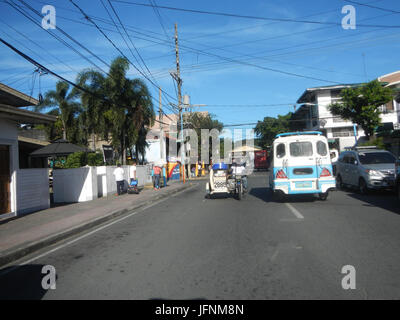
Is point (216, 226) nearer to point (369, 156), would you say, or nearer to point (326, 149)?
point (326, 149)

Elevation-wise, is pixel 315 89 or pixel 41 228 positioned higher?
pixel 315 89

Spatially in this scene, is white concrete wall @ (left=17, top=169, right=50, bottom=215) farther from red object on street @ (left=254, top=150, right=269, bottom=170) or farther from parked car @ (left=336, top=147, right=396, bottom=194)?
red object on street @ (left=254, top=150, right=269, bottom=170)

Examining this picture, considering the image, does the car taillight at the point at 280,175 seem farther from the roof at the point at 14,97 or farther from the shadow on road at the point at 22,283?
the roof at the point at 14,97

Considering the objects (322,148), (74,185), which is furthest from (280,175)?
(74,185)

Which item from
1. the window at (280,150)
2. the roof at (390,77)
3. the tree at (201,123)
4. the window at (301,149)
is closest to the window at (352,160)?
the window at (301,149)

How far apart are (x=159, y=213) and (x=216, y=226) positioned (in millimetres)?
3530

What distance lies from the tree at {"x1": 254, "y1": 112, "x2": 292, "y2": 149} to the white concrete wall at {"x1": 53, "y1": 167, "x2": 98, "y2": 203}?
146 feet

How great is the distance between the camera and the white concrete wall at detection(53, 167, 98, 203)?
645 inches

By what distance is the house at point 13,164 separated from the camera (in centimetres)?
1129

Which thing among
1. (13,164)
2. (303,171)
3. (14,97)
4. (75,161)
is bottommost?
(303,171)

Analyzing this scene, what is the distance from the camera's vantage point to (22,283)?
500 cm

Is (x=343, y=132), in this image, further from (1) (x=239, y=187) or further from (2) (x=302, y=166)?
(2) (x=302, y=166)

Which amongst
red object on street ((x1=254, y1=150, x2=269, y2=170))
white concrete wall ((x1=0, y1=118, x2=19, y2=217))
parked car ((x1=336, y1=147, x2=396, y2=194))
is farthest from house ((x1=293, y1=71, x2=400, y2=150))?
white concrete wall ((x1=0, y1=118, x2=19, y2=217))

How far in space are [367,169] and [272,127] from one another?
149 feet
